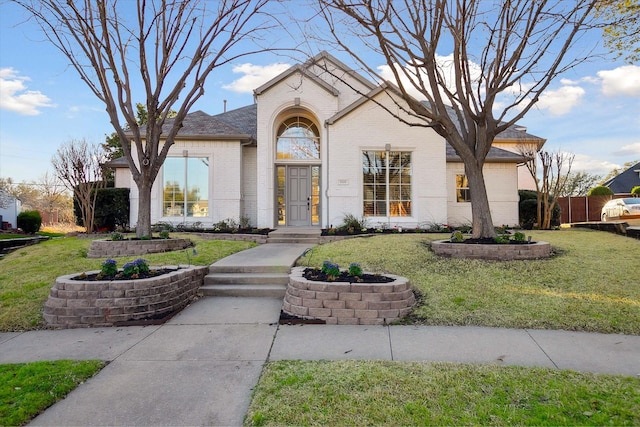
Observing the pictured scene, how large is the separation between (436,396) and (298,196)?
455 inches

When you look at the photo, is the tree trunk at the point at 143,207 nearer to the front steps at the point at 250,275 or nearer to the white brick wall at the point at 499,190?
the front steps at the point at 250,275

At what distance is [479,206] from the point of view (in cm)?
838

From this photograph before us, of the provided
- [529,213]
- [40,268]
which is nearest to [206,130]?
[40,268]

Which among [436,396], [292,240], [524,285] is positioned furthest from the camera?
[292,240]

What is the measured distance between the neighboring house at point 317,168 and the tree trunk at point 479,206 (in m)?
4.50

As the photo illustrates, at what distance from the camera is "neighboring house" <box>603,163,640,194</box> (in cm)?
3541

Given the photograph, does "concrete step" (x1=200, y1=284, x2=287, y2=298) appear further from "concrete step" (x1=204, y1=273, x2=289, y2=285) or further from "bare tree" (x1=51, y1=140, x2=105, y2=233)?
"bare tree" (x1=51, y1=140, x2=105, y2=233)

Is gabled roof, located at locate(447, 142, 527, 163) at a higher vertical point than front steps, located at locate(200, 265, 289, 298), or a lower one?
higher

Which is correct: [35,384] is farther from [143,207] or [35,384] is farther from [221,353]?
[143,207]

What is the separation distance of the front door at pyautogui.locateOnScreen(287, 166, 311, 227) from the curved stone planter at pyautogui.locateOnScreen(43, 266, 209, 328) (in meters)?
8.70

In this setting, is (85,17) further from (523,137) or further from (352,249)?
(523,137)

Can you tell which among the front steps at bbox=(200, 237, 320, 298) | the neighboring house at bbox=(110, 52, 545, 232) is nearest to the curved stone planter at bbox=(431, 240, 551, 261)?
the front steps at bbox=(200, 237, 320, 298)

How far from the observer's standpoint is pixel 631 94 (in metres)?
11.6

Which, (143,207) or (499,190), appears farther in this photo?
(499,190)
